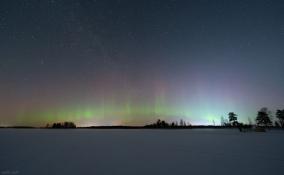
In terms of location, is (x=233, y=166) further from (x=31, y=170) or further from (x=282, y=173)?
(x=31, y=170)

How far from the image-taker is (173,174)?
541 inches

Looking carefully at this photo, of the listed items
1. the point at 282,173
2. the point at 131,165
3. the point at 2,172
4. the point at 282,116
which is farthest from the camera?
the point at 282,116

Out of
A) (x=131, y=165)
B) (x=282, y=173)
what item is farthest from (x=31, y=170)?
(x=282, y=173)

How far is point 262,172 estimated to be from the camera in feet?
44.2

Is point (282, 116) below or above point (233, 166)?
above

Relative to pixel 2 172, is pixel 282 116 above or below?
above

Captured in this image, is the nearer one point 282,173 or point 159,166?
point 282,173

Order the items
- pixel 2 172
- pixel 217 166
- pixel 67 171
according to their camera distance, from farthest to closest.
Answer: pixel 217 166
pixel 67 171
pixel 2 172

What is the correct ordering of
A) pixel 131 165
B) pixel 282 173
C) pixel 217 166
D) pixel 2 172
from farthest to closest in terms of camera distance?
pixel 131 165, pixel 217 166, pixel 2 172, pixel 282 173

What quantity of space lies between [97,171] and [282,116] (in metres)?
140

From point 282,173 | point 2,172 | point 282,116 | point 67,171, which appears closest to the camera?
point 282,173

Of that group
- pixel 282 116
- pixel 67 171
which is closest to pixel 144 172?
pixel 67 171

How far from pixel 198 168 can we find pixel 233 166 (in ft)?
8.33

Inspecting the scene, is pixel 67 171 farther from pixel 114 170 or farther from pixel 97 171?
pixel 114 170
